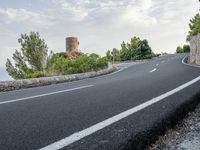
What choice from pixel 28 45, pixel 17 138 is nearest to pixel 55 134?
pixel 17 138

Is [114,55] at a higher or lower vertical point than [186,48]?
lower

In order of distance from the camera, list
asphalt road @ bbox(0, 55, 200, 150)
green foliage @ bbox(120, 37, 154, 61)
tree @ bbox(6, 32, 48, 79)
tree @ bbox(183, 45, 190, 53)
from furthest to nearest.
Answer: tree @ bbox(183, 45, 190, 53) → green foliage @ bbox(120, 37, 154, 61) → tree @ bbox(6, 32, 48, 79) → asphalt road @ bbox(0, 55, 200, 150)

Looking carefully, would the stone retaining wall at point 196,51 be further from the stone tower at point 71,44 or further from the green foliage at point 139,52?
the green foliage at point 139,52

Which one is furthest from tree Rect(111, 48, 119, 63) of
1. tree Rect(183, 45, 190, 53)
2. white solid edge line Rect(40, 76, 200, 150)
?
white solid edge line Rect(40, 76, 200, 150)

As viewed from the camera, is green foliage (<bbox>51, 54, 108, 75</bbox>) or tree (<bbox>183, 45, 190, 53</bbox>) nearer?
green foliage (<bbox>51, 54, 108, 75</bbox>)

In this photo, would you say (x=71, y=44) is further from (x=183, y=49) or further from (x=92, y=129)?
(x=92, y=129)

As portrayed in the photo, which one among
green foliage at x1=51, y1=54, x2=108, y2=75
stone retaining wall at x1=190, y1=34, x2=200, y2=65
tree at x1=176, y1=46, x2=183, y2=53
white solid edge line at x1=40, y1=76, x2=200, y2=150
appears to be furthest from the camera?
tree at x1=176, y1=46, x2=183, y2=53

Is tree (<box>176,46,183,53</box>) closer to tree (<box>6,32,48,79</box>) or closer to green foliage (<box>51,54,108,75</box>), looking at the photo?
tree (<box>6,32,48,79</box>)

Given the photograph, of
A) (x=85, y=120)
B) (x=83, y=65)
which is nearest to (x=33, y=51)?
(x=83, y=65)

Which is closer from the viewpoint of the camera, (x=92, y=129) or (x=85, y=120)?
(x=92, y=129)

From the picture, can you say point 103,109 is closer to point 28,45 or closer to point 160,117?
point 160,117

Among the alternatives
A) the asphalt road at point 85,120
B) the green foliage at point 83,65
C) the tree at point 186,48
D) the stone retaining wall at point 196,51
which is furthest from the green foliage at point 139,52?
the asphalt road at point 85,120

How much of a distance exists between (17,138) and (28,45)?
40860 mm

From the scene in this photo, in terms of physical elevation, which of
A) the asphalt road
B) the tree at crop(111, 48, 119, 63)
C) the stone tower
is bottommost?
the tree at crop(111, 48, 119, 63)
